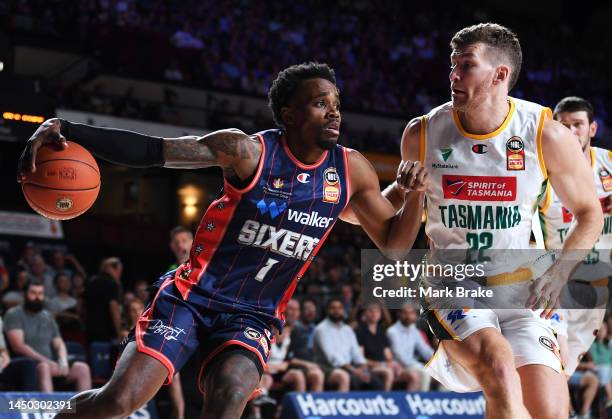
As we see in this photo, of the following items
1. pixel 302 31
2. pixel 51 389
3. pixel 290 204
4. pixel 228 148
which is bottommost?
pixel 51 389

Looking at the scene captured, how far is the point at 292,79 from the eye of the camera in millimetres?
4527

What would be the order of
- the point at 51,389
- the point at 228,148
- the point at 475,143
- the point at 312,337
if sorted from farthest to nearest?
1. the point at 312,337
2. the point at 51,389
3. the point at 475,143
4. the point at 228,148

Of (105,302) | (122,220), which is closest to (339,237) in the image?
(122,220)

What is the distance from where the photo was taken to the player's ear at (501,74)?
457 centimetres

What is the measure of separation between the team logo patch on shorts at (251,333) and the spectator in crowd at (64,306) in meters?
6.71

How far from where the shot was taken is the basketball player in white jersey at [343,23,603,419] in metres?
4.30

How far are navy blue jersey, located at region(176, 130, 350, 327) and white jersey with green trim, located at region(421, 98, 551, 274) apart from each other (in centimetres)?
69

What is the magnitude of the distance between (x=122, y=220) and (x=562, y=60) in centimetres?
1644

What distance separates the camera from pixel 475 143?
459 cm

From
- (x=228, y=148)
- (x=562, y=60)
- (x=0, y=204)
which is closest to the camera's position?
(x=228, y=148)

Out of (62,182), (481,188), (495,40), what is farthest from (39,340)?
(495,40)

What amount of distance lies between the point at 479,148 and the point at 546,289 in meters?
0.86

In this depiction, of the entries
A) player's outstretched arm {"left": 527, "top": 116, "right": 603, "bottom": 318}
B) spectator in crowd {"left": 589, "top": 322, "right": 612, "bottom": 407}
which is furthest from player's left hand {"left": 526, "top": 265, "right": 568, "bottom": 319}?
spectator in crowd {"left": 589, "top": 322, "right": 612, "bottom": 407}

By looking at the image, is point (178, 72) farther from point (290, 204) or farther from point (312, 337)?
point (290, 204)
